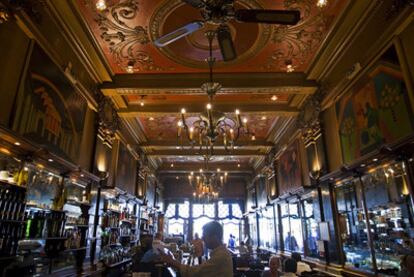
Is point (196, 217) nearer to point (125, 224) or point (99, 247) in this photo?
point (125, 224)

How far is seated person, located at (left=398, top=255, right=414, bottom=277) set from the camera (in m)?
3.22

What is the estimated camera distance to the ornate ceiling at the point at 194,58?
186 inches

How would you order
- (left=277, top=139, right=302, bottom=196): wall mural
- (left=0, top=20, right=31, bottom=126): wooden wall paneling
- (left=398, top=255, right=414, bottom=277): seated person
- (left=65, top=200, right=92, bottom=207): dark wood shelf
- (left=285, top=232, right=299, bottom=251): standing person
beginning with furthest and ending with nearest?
(left=285, top=232, right=299, bottom=251): standing person → (left=277, top=139, right=302, bottom=196): wall mural → (left=65, top=200, right=92, bottom=207): dark wood shelf → (left=0, top=20, right=31, bottom=126): wooden wall paneling → (left=398, top=255, right=414, bottom=277): seated person

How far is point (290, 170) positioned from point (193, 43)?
17.5 feet

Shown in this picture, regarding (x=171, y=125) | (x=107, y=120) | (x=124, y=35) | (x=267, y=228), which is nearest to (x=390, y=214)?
(x=124, y=35)


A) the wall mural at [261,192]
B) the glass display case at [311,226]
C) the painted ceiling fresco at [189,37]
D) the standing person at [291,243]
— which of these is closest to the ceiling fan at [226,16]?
the painted ceiling fresco at [189,37]

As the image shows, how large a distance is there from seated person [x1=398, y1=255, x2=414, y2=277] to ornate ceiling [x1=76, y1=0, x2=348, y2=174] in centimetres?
378

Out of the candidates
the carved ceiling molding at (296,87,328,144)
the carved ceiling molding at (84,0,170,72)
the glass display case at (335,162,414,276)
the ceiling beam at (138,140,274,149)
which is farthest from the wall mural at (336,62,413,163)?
the ceiling beam at (138,140,274,149)

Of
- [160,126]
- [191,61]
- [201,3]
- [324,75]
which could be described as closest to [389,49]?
[324,75]

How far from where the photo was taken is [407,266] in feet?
10.8

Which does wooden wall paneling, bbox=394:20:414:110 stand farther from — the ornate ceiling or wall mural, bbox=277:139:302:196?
wall mural, bbox=277:139:302:196

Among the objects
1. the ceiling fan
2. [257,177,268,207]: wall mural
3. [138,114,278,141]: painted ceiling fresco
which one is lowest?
[257,177,268,207]: wall mural

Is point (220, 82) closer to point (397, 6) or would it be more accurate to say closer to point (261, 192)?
point (397, 6)

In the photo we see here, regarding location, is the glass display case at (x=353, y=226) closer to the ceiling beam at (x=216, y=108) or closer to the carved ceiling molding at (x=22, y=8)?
the ceiling beam at (x=216, y=108)
